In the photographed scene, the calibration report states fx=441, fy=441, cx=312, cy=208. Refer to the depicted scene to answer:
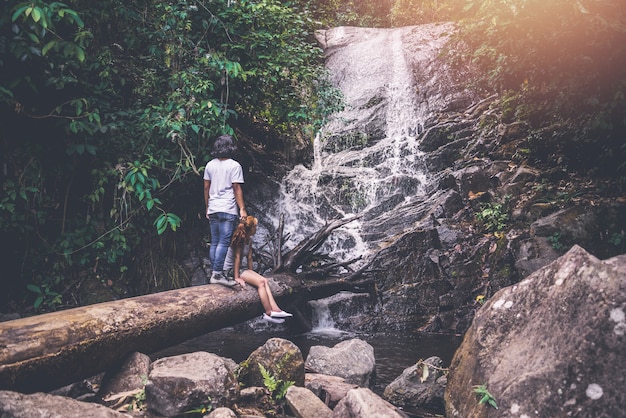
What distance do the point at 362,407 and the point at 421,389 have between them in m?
1.42

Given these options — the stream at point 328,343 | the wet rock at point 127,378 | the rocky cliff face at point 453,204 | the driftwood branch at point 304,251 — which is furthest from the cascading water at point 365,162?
the wet rock at point 127,378

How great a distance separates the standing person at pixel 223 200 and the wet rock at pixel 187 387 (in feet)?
6.71

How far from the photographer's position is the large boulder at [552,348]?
298 centimetres

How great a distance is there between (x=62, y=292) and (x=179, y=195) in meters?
2.88

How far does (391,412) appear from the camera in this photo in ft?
11.4

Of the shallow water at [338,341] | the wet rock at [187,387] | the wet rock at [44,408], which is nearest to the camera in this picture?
the wet rock at [44,408]

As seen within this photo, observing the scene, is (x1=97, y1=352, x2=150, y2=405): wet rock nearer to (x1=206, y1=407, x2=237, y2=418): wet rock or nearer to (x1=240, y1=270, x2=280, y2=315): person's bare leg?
(x1=206, y1=407, x2=237, y2=418): wet rock

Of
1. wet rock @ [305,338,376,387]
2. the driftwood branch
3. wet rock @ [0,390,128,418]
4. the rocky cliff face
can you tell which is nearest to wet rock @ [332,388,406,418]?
wet rock @ [305,338,376,387]

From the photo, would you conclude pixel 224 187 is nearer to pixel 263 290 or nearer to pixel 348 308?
pixel 263 290

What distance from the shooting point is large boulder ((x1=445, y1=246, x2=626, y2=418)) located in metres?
2.98

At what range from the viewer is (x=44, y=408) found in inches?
121

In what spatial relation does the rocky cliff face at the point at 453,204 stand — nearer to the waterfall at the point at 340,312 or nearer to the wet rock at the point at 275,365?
the waterfall at the point at 340,312

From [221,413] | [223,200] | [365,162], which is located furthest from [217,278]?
[365,162]

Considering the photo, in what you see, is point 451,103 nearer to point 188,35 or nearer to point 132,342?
point 188,35
